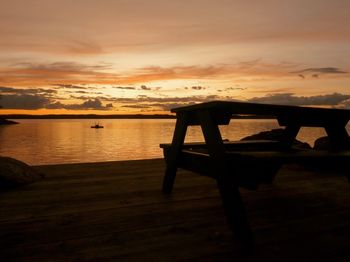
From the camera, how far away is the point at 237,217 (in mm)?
2592

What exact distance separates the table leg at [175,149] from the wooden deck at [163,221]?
17 cm

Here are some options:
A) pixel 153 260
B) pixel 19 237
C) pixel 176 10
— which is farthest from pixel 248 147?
pixel 176 10

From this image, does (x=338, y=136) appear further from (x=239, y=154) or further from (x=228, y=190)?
(x=228, y=190)

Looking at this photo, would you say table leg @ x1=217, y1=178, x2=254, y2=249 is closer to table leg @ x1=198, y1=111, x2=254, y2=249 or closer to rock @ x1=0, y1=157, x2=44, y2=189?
table leg @ x1=198, y1=111, x2=254, y2=249

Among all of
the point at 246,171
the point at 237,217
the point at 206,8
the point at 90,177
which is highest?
the point at 206,8

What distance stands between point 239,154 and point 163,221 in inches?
37.7

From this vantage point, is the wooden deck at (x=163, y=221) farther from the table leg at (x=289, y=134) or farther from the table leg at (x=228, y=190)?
the table leg at (x=289, y=134)

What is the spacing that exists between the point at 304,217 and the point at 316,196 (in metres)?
0.97

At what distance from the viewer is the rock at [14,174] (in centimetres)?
454

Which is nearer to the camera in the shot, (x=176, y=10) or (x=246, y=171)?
(x=246, y=171)

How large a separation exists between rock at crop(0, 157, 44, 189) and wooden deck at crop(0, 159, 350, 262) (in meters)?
0.20

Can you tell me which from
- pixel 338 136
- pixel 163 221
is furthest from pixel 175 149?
pixel 338 136

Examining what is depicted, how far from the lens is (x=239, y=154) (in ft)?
8.93

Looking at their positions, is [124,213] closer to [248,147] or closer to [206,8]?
[248,147]
